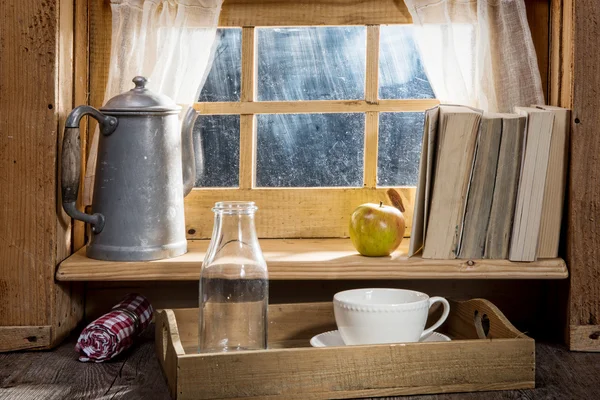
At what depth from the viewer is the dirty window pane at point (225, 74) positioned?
1.59 meters

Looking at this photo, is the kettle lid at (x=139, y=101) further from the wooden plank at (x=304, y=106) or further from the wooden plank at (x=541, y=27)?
the wooden plank at (x=541, y=27)

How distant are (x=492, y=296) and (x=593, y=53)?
50 cm

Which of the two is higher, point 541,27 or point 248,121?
point 541,27

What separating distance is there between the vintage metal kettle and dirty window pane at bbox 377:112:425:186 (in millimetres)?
429

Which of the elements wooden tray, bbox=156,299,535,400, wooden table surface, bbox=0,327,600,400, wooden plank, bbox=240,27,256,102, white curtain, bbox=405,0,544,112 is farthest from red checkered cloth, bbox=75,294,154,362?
white curtain, bbox=405,0,544,112

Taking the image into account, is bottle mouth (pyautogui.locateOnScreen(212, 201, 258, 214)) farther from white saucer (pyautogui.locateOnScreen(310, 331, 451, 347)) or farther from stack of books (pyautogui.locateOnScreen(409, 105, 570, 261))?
stack of books (pyautogui.locateOnScreen(409, 105, 570, 261))

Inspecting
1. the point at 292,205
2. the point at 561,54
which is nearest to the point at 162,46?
the point at 292,205

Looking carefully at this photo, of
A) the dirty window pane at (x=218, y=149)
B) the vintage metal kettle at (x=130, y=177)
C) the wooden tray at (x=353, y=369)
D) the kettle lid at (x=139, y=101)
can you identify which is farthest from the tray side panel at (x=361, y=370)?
the dirty window pane at (x=218, y=149)

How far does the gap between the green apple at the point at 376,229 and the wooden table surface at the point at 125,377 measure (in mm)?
310

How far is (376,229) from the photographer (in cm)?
139

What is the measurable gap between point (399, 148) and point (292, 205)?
0.24 meters

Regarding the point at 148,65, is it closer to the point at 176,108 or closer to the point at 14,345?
the point at 176,108

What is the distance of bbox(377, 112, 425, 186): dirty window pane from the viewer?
5.23 feet

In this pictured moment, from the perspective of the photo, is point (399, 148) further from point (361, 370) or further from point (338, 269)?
point (361, 370)
